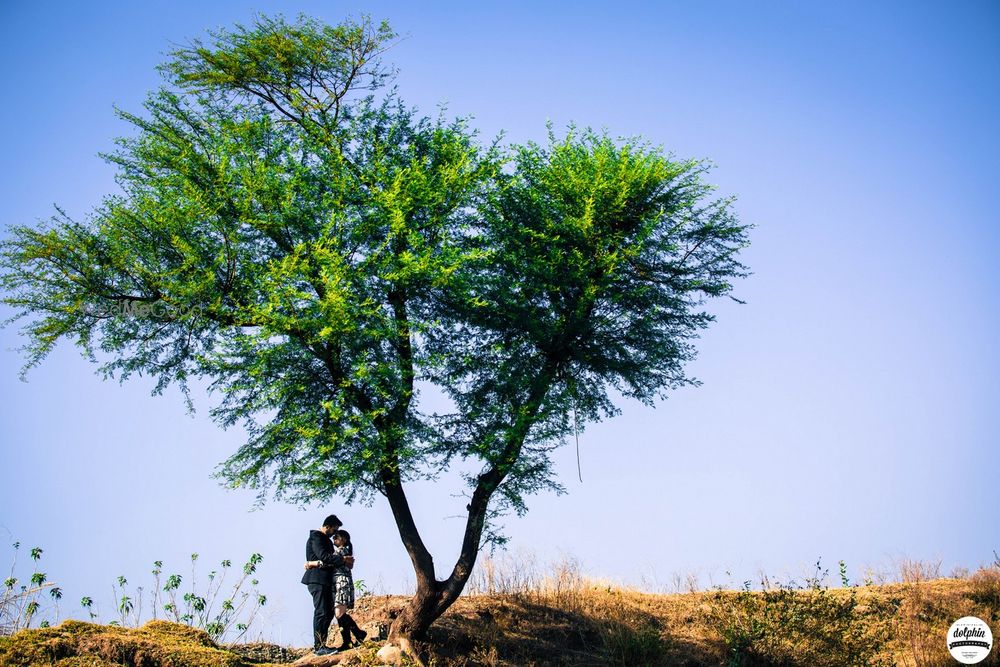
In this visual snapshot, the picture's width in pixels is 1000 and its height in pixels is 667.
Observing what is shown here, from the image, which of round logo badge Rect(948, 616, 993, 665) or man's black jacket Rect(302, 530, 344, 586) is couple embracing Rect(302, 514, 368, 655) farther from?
round logo badge Rect(948, 616, 993, 665)

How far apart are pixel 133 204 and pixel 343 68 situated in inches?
209

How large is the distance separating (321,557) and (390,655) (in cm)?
208

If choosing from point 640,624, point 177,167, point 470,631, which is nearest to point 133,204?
point 177,167

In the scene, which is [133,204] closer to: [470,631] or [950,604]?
[470,631]

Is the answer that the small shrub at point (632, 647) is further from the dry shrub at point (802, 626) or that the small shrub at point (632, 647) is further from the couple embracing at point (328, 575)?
the couple embracing at point (328, 575)

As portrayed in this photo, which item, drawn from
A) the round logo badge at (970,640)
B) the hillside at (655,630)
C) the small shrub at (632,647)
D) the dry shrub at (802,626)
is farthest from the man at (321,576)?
the round logo badge at (970,640)

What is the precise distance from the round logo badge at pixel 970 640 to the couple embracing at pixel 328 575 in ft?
35.5

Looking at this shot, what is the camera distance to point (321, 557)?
14.2 meters

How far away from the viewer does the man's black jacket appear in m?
14.2

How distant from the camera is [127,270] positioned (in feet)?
50.0

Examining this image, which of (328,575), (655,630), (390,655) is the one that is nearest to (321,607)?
(328,575)

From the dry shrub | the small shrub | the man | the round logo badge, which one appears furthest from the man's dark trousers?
the round logo badge

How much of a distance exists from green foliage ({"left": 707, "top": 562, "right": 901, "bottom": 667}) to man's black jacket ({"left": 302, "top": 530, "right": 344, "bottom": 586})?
745 centimetres

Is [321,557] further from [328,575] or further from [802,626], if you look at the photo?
[802,626]
